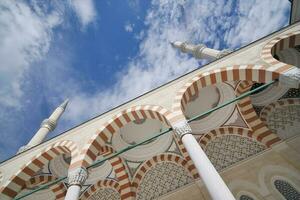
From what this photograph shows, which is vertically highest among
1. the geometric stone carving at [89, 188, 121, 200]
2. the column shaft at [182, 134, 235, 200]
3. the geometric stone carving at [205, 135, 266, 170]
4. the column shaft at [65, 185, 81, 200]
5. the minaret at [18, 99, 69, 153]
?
the minaret at [18, 99, 69, 153]

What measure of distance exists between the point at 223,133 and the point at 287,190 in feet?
7.40

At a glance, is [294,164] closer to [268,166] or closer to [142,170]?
[268,166]

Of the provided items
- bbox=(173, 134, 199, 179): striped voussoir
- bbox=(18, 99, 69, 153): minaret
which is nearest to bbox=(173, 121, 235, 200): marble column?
bbox=(173, 134, 199, 179): striped voussoir

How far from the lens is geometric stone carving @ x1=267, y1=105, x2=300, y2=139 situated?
6.81m

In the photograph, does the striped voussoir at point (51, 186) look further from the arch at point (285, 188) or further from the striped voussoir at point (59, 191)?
the arch at point (285, 188)

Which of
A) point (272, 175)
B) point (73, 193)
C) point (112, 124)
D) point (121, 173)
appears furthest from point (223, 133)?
point (73, 193)

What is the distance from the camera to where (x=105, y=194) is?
739 centimetres

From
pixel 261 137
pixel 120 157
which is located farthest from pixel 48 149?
pixel 261 137

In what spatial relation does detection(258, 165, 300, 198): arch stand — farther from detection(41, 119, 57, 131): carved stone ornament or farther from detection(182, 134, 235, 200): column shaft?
detection(41, 119, 57, 131): carved stone ornament

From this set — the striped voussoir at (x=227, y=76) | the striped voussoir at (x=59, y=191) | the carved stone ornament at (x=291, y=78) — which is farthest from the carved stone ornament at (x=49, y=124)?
the carved stone ornament at (x=291, y=78)

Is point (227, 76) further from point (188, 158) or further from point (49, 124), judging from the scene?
point (49, 124)

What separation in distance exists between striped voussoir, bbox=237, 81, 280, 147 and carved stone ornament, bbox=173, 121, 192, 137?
3149mm

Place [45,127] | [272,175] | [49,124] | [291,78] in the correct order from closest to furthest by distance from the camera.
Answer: [291,78] → [272,175] → [45,127] → [49,124]

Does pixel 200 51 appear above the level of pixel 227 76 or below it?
above
